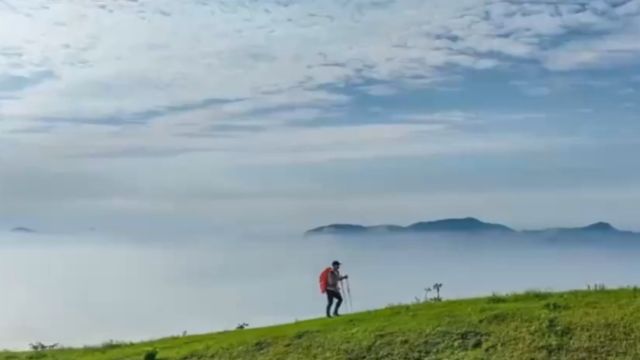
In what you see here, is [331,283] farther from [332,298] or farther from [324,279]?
[332,298]

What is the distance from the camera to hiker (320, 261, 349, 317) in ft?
125

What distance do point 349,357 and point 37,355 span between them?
14302mm

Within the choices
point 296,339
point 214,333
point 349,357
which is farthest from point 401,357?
point 214,333

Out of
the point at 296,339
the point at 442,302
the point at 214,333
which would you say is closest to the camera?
the point at 296,339

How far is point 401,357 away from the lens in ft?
108

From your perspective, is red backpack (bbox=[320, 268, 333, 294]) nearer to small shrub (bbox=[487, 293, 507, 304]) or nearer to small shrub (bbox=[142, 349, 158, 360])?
small shrub (bbox=[487, 293, 507, 304])

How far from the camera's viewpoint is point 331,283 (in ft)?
125

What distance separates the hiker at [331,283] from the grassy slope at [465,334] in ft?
3.66

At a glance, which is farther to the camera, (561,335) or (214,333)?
(214,333)

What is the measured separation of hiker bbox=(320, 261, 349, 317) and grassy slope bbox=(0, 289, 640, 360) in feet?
3.66

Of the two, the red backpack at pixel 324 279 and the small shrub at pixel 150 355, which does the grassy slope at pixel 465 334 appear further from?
the red backpack at pixel 324 279

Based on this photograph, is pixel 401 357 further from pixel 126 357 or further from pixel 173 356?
pixel 126 357

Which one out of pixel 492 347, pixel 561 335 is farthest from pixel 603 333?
pixel 492 347

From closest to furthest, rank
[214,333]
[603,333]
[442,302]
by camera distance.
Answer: [603,333], [442,302], [214,333]
